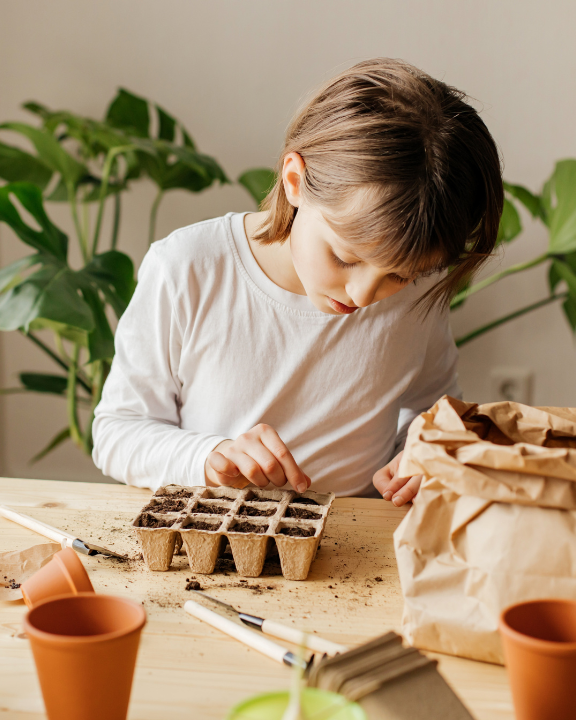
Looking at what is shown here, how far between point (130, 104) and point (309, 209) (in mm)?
1083

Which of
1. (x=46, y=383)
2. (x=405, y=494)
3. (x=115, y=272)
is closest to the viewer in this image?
(x=405, y=494)

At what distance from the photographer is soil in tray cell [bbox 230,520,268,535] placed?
71 cm

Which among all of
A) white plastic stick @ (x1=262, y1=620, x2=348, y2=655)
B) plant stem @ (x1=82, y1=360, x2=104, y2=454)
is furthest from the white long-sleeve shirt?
plant stem @ (x1=82, y1=360, x2=104, y2=454)

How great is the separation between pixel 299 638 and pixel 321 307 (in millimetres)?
479

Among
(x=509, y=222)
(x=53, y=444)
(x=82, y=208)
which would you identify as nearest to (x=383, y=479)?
(x=509, y=222)

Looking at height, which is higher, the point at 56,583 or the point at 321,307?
the point at 321,307

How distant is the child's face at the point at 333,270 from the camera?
32.1 inches

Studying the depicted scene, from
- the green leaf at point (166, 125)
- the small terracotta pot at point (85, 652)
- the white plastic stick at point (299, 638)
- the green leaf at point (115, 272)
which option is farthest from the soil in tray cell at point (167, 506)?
the green leaf at point (166, 125)

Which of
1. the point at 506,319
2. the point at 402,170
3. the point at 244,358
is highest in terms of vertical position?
the point at 402,170

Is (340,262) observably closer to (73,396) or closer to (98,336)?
(98,336)

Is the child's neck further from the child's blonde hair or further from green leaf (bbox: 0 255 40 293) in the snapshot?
green leaf (bbox: 0 255 40 293)

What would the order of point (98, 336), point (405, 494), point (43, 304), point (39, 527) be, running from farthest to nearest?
point (98, 336) → point (43, 304) → point (405, 494) → point (39, 527)

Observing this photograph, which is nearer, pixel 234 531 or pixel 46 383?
pixel 234 531

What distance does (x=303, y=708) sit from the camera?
1.17 ft
